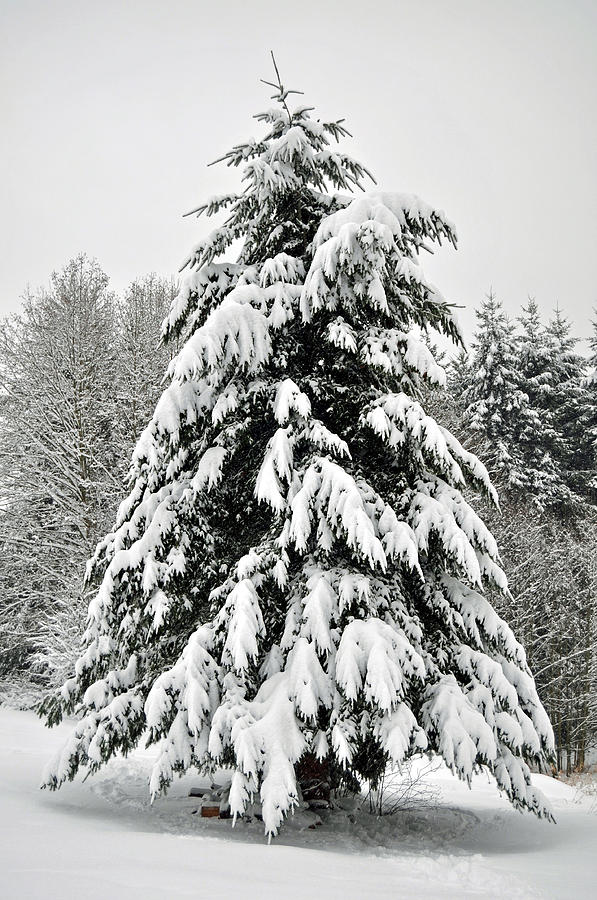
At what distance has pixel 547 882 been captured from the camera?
4996mm

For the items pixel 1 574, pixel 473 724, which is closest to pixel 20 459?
pixel 1 574

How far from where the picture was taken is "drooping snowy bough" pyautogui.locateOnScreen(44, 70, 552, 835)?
A: 230 inches

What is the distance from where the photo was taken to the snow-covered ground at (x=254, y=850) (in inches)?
151

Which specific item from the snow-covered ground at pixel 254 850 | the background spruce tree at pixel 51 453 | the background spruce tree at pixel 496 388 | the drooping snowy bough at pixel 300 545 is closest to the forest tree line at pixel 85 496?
the background spruce tree at pixel 51 453

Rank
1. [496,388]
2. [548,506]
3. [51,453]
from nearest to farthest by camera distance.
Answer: [51,453]
[548,506]
[496,388]

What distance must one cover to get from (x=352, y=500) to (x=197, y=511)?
1916 millimetres

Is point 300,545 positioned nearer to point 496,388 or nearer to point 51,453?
point 51,453

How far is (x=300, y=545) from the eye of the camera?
20.1 ft

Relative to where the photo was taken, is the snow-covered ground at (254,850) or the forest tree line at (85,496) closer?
the snow-covered ground at (254,850)

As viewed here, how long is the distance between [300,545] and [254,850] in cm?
235

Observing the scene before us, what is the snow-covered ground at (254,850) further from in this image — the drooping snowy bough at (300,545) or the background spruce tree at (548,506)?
the background spruce tree at (548,506)

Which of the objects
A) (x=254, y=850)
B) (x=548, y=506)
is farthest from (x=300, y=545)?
(x=548, y=506)

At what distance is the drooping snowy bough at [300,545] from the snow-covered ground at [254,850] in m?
0.54

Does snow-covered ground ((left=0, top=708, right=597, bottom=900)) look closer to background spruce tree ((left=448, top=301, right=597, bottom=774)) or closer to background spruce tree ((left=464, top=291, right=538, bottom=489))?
background spruce tree ((left=448, top=301, right=597, bottom=774))
